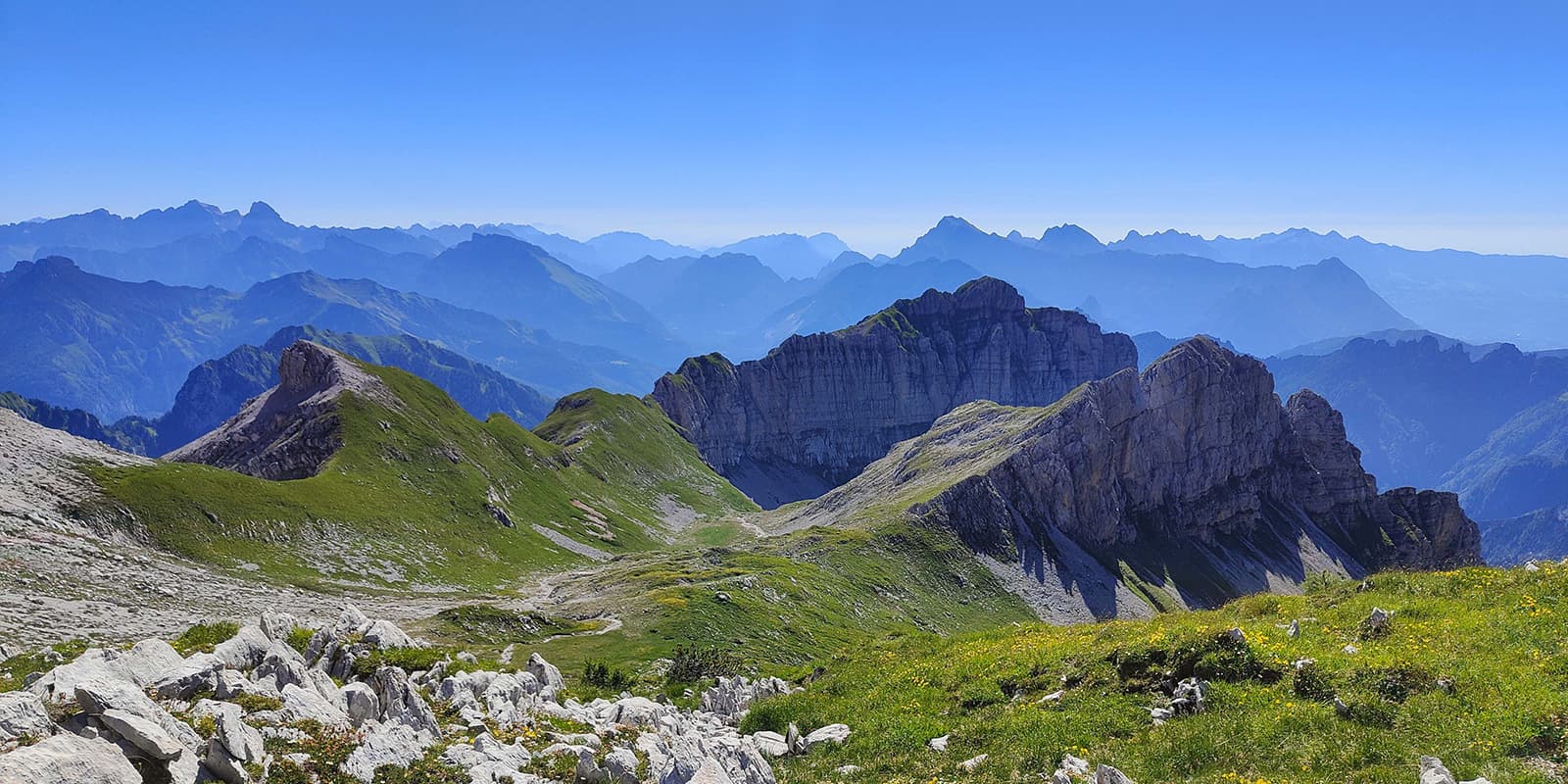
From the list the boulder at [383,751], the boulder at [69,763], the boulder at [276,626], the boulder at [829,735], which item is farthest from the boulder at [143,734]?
the boulder at [829,735]

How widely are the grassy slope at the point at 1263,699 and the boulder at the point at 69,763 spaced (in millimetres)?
14607

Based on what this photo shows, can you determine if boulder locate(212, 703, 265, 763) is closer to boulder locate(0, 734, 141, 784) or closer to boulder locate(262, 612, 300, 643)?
boulder locate(0, 734, 141, 784)

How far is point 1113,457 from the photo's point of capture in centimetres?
19388

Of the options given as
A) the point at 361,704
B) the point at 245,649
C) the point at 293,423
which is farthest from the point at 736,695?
the point at 293,423

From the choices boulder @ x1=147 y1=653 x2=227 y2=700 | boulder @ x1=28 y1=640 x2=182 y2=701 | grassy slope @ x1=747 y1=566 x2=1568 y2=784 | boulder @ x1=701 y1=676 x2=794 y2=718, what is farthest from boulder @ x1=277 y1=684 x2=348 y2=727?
boulder @ x1=701 y1=676 x2=794 y2=718

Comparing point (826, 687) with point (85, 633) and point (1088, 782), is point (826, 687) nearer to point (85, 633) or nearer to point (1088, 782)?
point (1088, 782)

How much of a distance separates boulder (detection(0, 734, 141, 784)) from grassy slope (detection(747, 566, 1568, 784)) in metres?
14.6

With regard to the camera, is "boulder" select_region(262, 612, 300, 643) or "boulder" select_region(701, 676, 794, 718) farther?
"boulder" select_region(701, 676, 794, 718)

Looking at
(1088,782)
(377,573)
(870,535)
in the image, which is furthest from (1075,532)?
(1088,782)

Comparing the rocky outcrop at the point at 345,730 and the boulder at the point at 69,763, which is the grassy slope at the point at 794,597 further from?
the boulder at the point at 69,763

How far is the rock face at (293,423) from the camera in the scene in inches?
5177

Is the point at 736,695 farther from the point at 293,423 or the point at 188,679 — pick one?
the point at 293,423

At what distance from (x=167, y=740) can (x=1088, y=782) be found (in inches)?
733

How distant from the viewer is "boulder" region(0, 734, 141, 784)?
14211 millimetres
